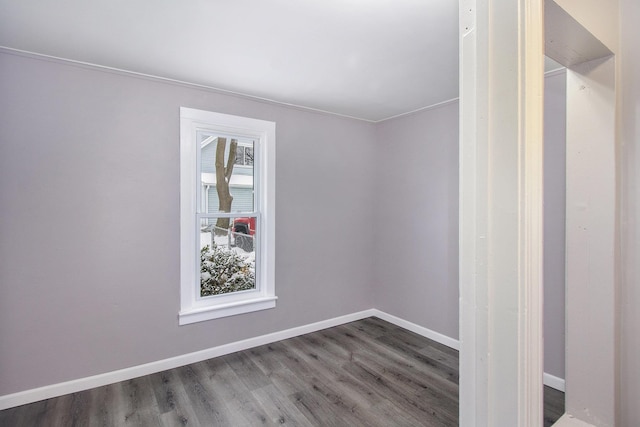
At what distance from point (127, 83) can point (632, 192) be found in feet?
10.7

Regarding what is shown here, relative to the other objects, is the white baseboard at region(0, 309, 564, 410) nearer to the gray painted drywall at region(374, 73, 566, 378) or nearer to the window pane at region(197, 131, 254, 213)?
the gray painted drywall at region(374, 73, 566, 378)

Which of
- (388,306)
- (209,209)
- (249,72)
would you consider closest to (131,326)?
(209,209)

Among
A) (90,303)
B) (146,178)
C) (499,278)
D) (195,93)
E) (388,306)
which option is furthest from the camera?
(388,306)

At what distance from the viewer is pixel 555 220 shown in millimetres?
2574

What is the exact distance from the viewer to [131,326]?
267 centimetres

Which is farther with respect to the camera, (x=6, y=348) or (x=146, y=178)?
(x=146, y=178)

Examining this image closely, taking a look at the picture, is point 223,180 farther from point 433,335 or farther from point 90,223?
point 433,335

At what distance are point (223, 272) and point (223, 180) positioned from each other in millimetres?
907

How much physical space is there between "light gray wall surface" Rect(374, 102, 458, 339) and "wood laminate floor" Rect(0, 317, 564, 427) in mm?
539

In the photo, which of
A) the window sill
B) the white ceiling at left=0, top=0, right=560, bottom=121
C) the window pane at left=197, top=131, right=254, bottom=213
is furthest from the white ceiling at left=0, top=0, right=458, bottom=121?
the window sill

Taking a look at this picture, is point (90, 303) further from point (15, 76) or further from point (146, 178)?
point (15, 76)

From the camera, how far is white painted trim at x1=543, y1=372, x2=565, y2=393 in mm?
2537

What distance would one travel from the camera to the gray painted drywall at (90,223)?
2285 mm

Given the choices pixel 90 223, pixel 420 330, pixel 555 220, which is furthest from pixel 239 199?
pixel 555 220
